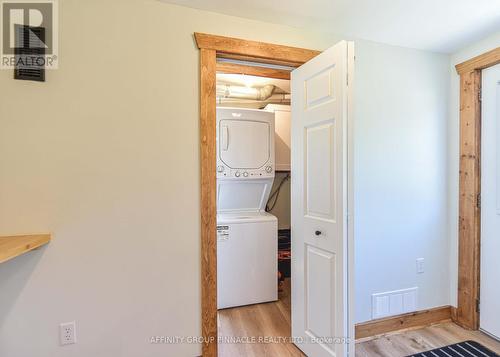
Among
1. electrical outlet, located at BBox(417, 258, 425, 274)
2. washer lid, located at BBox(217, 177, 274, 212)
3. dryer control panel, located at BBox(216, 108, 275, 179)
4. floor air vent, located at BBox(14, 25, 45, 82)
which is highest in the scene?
floor air vent, located at BBox(14, 25, 45, 82)

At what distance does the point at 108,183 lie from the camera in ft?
4.84

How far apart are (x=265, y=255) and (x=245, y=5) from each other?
2.11 m

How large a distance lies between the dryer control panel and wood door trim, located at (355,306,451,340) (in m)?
1.58

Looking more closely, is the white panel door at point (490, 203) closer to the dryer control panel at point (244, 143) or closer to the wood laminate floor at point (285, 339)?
the wood laminate floor at point (285, 339)

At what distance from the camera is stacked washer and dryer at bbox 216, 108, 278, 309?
250cm

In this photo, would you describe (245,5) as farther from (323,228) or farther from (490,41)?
(490,41)

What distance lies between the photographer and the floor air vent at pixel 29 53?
4.38 feet

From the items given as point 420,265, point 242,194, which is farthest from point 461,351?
point 242,194

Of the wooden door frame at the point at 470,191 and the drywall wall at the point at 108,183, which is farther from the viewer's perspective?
the wooden door frame at the point at 470,191

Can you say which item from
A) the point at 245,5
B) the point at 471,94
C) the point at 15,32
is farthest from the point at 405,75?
the point at 15,32

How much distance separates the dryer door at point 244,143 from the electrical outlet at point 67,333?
1.71 meters

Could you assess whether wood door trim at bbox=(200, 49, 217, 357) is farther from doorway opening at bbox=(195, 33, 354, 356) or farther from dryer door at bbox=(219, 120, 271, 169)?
dryer door at bbox=(219, 120, 271, 169)

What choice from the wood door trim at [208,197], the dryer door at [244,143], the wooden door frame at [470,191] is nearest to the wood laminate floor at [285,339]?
the wooden door frame at [470,191]

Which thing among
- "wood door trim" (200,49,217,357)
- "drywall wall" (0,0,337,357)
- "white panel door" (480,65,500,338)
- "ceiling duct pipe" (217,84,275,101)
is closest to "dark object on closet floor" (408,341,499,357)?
"white panel door" (480,65,500,338)
